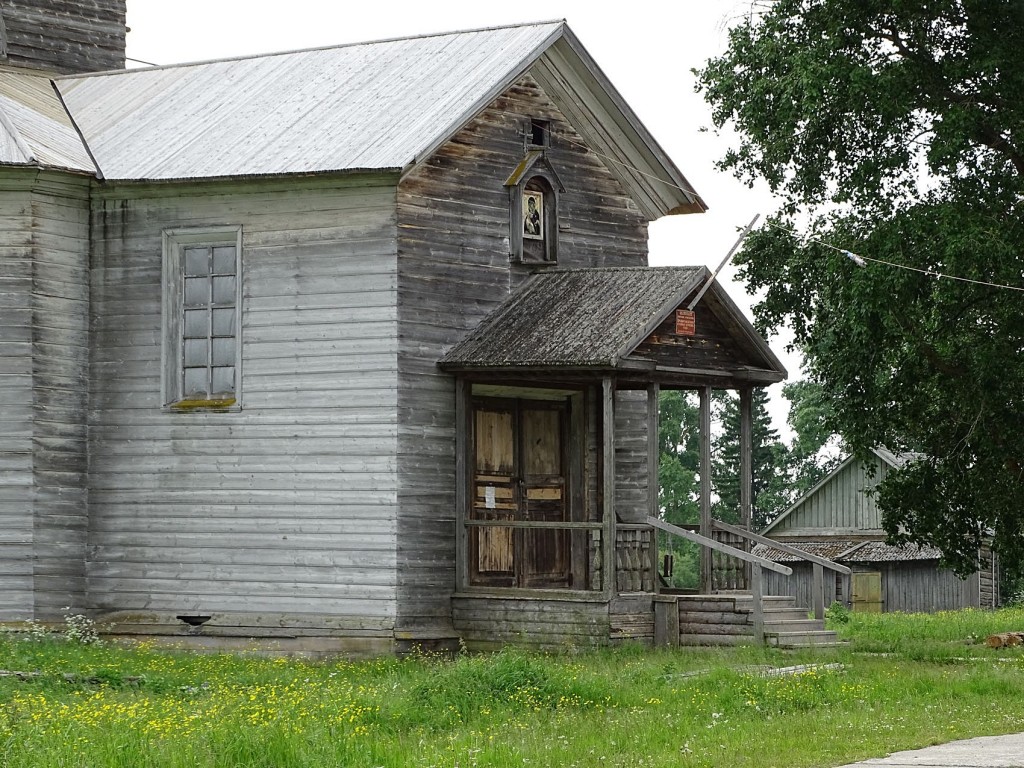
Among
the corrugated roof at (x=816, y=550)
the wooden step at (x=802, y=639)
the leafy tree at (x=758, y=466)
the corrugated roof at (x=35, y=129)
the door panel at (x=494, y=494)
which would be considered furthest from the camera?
the leafy tree at (x=758, y=466)

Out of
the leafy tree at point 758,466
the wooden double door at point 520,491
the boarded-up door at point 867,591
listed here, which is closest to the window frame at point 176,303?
the wooden double door at point 520,491

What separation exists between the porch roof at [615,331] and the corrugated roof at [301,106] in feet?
7.73

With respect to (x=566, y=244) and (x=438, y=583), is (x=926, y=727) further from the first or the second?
(x=566, y=244)

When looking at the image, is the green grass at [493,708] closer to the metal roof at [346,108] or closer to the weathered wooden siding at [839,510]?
the metal roof at [346,108]

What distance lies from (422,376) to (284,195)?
2724 millimetres

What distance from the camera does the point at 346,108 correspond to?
21797 mm

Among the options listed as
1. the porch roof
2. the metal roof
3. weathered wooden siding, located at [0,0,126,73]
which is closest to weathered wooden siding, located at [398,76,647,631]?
the porch roof

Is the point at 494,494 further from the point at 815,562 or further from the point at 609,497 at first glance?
the point at 815,562

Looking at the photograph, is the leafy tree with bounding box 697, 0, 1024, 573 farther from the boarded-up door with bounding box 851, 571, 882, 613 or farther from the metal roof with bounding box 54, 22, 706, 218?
the boarded-up door with bounding box 851, 571, 882, 613

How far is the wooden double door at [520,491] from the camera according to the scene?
71.9 feet

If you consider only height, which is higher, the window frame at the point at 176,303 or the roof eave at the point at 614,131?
the roof eave at the point at 614,131

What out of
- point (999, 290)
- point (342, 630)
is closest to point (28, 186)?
point (342, 630)

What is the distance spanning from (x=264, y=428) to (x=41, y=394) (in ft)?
9.07

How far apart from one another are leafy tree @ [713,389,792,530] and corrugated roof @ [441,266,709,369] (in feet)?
149
